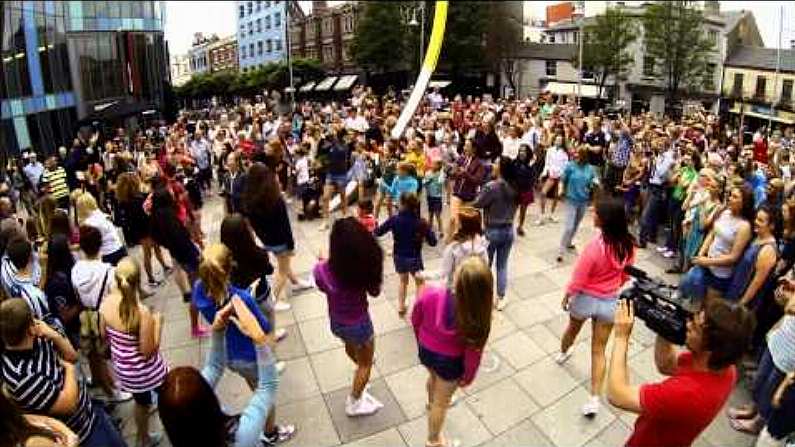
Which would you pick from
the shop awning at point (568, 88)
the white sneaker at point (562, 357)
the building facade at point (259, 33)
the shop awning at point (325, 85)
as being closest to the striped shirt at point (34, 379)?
the white sneaker at point (562, 357)

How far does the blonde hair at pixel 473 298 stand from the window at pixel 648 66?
150ft

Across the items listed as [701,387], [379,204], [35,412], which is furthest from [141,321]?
[379,204]

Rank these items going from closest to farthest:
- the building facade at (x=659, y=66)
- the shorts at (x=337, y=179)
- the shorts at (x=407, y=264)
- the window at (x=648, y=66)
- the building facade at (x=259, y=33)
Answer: the shorts at (x=407, y=264)
the shorts at (x=337, y=179)
the building facade at (x=659, y=66)
the window at (x=648, y=66)
the building facade at (x=259, y=33)

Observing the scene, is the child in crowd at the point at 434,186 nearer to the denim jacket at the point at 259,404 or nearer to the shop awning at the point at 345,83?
the denim jacket at the point at 259,404

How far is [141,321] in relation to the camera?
3.62m

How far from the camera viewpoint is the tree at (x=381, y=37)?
39.9 meters

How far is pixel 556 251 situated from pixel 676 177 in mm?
2098

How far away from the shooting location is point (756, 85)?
3816 centimetres

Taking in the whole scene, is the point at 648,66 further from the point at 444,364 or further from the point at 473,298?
the point at 473,298

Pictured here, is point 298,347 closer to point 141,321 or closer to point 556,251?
point 141,321

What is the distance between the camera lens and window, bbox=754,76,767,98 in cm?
3734

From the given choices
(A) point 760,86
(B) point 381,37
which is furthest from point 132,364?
(A) point 760,86

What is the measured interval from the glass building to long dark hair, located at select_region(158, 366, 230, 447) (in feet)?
84.4

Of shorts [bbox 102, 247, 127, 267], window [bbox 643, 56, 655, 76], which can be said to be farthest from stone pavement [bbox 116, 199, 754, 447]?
window [bbox 643, 56, 655, 76]
